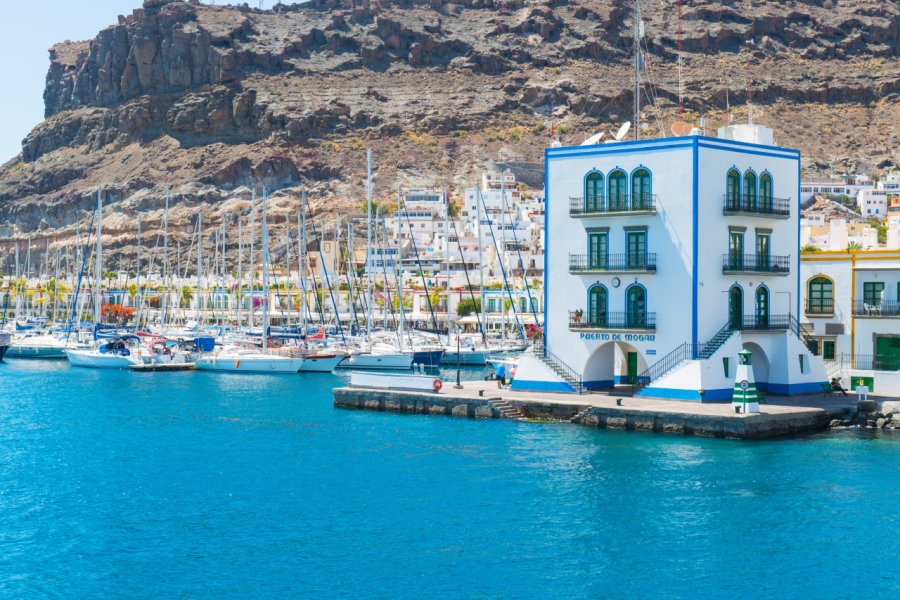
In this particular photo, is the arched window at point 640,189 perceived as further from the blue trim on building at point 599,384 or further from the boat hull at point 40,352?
the boat hull at point 40,352

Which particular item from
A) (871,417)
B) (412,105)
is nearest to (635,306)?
(871,417)

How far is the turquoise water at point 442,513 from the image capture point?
27188 mm

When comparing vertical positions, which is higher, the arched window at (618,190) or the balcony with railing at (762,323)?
the arched window at (618,190)

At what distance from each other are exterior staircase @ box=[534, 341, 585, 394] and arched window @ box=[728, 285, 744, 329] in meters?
6.31

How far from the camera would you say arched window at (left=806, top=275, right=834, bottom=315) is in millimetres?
49750

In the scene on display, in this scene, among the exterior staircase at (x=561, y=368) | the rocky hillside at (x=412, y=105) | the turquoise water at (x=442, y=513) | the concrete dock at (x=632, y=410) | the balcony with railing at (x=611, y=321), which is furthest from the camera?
the rocky hillside at (x=412, y=105)

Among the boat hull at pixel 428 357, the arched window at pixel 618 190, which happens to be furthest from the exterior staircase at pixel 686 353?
the boat hull at pixel 428 357

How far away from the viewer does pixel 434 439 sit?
43688 millimetres

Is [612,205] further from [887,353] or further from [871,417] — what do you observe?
[887,353]

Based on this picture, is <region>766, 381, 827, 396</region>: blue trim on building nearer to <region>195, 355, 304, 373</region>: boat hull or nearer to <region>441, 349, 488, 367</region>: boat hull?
<region>195, 355, 304, 373</region>: boat hull

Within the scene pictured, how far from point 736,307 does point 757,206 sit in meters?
4.06

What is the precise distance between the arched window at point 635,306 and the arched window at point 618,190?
10.3 ft

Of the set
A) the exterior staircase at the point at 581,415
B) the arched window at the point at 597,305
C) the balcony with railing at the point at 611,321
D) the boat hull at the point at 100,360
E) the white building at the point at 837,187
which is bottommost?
the exterior staircase at the point at 581,415

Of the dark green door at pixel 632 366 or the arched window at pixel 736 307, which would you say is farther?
the dark green door at pixel 632 366
